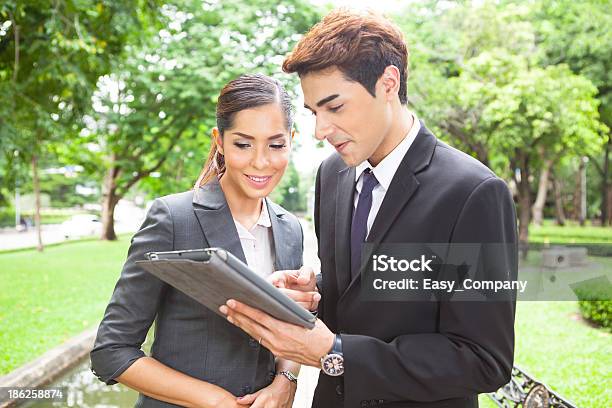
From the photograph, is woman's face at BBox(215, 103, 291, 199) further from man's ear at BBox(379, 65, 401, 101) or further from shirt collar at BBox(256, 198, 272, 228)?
man's ear at BBox(379, 65, 401, 101)

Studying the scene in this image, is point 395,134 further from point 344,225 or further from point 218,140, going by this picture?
point 218,140

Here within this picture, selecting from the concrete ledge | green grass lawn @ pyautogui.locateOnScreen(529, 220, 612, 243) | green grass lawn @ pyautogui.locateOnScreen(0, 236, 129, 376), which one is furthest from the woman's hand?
green grass lawn @ pyautogui.locateOnScreen(529, 220, 612, 243)

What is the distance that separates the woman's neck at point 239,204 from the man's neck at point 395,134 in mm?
443

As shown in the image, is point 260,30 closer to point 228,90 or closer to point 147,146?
point 147,146

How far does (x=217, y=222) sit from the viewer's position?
1.92 m

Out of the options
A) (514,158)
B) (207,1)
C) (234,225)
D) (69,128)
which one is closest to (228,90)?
(234,225)

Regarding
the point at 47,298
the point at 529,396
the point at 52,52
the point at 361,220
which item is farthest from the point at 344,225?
the point at 47,298

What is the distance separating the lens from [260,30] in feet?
42.0

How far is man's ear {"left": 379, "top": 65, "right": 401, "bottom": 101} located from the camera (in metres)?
1.74

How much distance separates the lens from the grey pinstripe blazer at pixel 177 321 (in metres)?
1.80

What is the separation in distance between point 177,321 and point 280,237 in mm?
433

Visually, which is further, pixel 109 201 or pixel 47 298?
pixel 109 201

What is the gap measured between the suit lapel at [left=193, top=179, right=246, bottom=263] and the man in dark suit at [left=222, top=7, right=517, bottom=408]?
197mm

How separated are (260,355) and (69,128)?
278 inches
